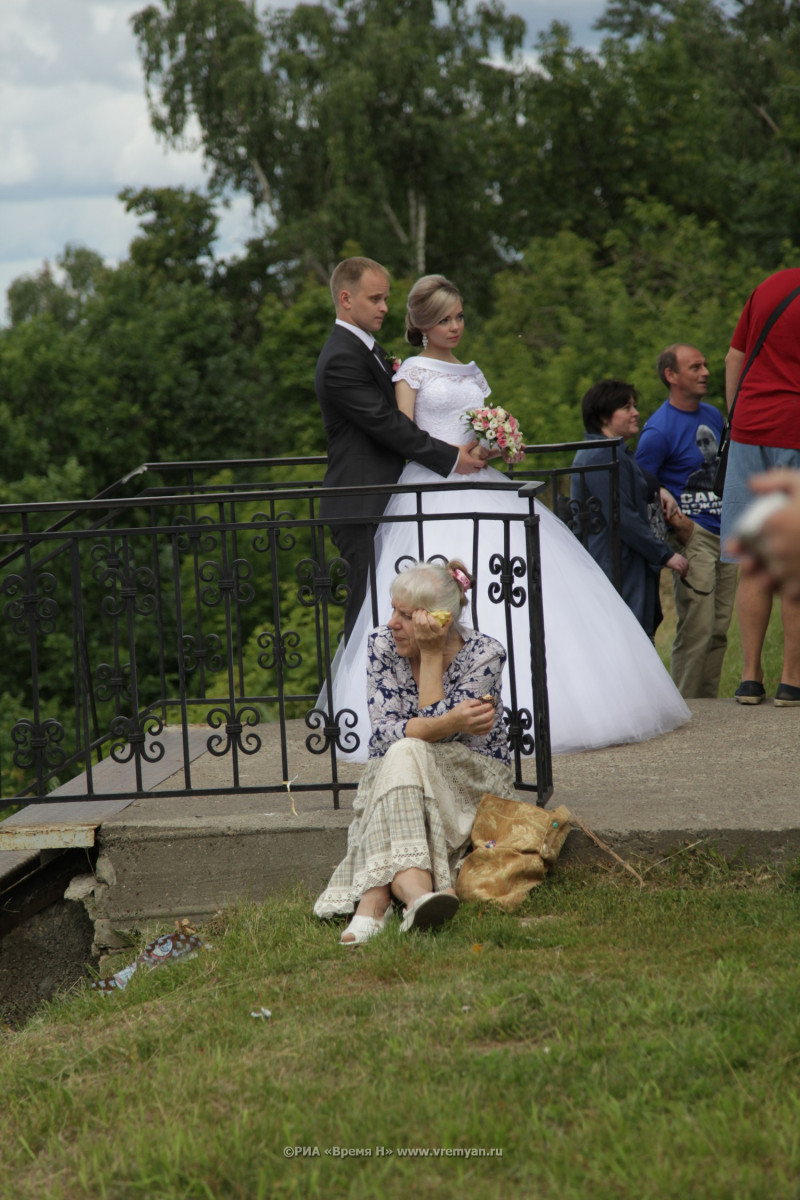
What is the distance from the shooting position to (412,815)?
3812 mm

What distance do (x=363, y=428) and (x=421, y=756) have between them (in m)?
1.90

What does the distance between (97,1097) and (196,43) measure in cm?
2927

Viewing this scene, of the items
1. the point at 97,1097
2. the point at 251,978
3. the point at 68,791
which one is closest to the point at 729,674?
the point at 68,791

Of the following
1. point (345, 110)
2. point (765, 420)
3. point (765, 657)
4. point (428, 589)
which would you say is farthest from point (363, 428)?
point (345, 110)

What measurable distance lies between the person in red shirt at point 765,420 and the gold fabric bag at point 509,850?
6.06ft

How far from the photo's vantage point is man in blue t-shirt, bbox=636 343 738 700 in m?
6.47

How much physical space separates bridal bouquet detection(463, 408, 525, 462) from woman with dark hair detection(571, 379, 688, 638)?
0.82 metres

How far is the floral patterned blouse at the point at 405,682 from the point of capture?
4051mm

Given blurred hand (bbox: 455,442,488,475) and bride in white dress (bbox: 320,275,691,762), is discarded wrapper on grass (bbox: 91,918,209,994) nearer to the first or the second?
bride in white dress (bbox: 320,275,691,762)

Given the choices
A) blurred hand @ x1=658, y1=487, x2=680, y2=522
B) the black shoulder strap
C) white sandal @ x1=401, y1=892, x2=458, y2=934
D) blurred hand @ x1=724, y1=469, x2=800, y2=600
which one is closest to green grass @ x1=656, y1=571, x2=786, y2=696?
blurred hand @ x1=658, y1=487, x2=680, y2=522

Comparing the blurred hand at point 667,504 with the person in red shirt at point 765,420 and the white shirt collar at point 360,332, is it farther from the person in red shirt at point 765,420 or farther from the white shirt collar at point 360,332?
the white shirt collar at point 360,332

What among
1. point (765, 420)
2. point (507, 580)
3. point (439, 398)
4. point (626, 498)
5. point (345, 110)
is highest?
point (345, 110)

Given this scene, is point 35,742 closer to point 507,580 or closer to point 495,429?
point 507,580

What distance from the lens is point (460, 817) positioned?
13.3 feet
